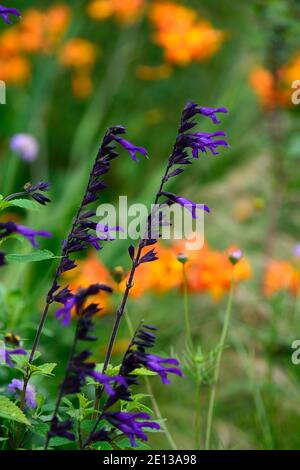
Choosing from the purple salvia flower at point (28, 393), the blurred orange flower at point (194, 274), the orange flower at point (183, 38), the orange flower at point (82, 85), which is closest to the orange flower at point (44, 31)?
the orange flower at point (82, 85)

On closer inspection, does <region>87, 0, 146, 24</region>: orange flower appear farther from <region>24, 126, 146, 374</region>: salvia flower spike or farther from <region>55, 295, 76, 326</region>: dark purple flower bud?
<region>55, 295, 76, 326</region>: dark purple flower bud

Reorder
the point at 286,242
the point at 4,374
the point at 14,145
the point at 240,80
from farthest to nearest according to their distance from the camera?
the point at 240,80
the point at 286,242
the point at 14,145
the point at 4,374

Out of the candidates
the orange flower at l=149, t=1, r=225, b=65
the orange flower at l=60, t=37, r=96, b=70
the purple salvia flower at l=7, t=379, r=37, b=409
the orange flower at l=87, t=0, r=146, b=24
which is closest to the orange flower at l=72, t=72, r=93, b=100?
the orange flower at l=60, t=37, r=96, b=70

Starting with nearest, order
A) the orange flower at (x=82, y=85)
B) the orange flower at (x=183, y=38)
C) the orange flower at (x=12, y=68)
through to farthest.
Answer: the orange flower at (x=183, y=38)
the orange flower at (x=12, y=68)
the orange flower at (x=82, y=85)

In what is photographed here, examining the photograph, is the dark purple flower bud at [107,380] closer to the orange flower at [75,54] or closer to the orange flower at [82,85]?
the orange flower at [75,54]

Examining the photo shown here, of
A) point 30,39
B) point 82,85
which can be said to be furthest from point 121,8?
point 82,85

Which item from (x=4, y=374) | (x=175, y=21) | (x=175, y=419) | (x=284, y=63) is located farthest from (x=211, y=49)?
(x=4, y=374)

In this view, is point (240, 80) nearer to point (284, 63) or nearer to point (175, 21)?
point (175, 21)

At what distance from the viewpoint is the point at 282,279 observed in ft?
6.75

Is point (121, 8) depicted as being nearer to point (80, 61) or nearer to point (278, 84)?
point (80, 61)

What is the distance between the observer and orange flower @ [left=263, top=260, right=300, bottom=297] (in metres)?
2.00

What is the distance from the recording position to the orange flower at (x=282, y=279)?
1997mm

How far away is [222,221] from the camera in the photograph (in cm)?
287
